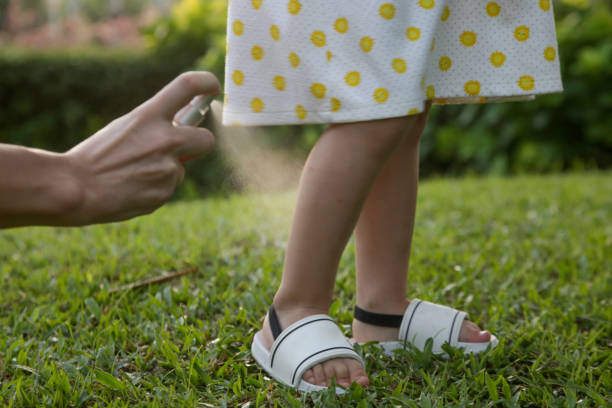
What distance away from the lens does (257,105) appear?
1.20 metres

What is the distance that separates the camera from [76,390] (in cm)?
120

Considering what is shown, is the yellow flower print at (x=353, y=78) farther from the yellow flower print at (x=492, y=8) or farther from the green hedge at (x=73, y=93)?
the green hedge at (x=73, y=93)

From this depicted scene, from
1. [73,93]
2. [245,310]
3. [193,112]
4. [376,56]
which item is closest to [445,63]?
[376,56]

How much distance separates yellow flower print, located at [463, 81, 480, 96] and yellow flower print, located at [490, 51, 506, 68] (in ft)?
0.17

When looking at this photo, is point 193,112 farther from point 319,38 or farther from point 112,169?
point 319,38

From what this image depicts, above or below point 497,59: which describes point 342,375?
below

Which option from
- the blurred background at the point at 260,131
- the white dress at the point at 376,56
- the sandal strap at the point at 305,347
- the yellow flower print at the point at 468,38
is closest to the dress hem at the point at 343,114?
the white dress at the point at 376,56

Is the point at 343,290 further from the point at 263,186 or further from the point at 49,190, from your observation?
the point at 263,186

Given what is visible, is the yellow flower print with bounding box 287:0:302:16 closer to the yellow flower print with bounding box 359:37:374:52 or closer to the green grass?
the yellow flower print with bounding box 359:37:374:52

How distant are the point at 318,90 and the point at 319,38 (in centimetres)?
10

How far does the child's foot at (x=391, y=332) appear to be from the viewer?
1.42 m

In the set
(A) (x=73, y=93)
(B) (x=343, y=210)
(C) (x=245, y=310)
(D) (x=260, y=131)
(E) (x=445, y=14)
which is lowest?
(D) (x=260, y=131)

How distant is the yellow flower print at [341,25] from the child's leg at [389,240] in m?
0.32

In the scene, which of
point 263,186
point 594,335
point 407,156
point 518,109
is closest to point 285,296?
point 407,156
